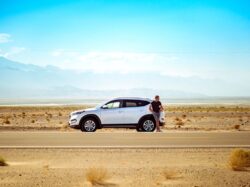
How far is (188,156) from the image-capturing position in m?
14.7

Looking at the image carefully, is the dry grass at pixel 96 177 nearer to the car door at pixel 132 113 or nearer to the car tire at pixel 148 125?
the car door at pixel 132 113

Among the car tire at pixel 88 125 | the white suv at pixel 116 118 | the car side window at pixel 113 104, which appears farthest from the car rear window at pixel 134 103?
the car tire at pixel 88 125

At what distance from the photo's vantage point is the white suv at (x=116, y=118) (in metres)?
24.0

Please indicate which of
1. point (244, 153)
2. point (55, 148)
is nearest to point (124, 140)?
point (55, 148)

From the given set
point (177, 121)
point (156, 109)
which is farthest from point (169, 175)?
point (177, 121)

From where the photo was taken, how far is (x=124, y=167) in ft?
40.7

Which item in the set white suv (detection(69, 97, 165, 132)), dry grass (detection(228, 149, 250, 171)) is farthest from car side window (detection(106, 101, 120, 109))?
dry grass (detection(228, 149, 250, 171))

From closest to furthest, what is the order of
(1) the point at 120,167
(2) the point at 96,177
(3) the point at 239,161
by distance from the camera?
(2) the point at 96,177, (3) the point at 239,161, (1) the point at 120,167

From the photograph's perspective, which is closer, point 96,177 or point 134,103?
point 96,177

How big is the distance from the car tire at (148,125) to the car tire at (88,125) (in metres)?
2.49

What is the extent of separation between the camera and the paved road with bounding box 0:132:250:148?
17.8m

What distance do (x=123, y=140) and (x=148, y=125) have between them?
4.91 metres

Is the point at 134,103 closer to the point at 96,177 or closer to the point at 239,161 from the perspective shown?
the point at 239,161

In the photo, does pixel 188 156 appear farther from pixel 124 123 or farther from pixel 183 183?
pixel 124 123
